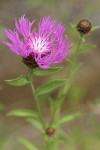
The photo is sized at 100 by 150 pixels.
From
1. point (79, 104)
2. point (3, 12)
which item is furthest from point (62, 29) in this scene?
point (3, 12)

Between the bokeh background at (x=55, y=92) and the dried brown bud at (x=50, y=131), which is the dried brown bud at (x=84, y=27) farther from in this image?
the bokeh background at (x=55, y=92)

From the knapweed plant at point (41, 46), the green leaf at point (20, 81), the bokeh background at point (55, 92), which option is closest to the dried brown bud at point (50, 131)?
the knapweed plant at point (41, 46)

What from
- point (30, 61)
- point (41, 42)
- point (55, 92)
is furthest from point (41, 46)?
point (55, 92)

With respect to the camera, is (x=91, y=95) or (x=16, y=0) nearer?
(x=91, y=95)

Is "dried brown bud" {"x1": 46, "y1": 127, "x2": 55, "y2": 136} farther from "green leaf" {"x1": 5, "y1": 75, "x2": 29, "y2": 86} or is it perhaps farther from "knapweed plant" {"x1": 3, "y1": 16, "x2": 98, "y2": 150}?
"green leaf" {"x1": 5, "y1": 75, "x2": 29, "y2": 86}

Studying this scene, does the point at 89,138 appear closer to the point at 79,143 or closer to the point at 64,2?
the point at 79,143

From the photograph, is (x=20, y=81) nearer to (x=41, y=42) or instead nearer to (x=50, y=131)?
(x=41, y=42)

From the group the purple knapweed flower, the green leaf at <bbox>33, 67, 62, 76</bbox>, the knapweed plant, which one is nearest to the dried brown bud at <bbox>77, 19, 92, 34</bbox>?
the knapweed plant
